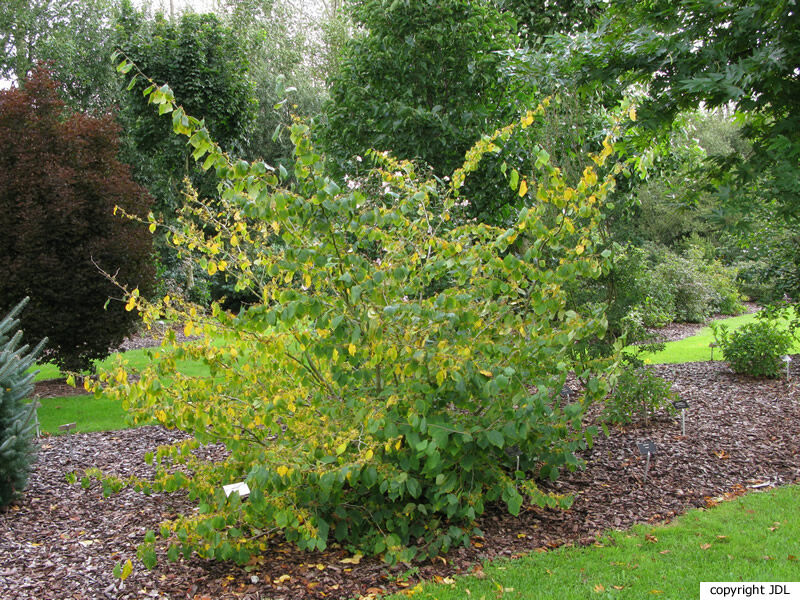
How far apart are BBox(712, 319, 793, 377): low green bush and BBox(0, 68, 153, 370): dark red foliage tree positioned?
7353 mm

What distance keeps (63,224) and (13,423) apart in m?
3.88

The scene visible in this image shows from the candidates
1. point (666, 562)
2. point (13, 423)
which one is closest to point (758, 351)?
point (666, 562)

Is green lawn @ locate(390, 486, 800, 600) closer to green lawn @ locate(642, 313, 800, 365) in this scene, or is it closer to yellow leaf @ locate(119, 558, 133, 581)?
yellow leaf @ locate(119, 558, 133, 581)

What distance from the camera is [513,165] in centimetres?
731

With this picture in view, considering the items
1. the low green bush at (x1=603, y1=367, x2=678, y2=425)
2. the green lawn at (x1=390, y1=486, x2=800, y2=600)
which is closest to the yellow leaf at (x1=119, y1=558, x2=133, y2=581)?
the green lawn at (x1=390, y1=486, x2=800, y2=600)

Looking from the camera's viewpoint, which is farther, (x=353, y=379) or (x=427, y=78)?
(x=427, y=78)

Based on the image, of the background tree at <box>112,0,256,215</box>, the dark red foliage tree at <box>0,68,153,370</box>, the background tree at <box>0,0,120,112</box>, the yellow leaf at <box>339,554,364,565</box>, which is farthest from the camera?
the background tree at <box>0,0,120,112</box>

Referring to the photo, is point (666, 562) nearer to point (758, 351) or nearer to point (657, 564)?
point (657, 564)

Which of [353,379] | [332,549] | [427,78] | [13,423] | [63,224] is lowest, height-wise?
[332,549]

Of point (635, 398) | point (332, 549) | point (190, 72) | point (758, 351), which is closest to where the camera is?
point (332, 549)

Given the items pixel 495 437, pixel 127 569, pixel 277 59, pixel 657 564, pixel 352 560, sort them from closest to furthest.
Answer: pixel 127 569, pixel 657 564, pixel 495 437, pixel 352 560, pixel 277 59

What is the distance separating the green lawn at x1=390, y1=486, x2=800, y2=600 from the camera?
10.0ft

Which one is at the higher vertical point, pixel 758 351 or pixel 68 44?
pixel 68 44

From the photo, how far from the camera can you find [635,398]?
5.82m
